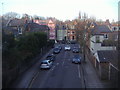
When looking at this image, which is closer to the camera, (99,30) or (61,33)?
(99,30)

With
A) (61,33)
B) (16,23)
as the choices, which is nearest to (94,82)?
(16,23)

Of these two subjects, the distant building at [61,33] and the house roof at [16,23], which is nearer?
the house roof at [16,23]

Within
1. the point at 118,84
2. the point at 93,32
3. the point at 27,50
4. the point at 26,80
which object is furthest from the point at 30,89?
the point at 93,32

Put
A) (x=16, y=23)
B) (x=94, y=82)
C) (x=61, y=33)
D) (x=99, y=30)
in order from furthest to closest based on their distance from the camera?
(x=61, y=33) < (x=16, y=23) < (x=99, y=30) < (x=94, y=82)

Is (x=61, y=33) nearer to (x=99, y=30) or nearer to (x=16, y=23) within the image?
(x=16, y=23)

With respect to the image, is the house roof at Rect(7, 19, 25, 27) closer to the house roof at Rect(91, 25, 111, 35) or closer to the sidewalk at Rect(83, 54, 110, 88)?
the house roof at Rect(91, 25, 111, 35)

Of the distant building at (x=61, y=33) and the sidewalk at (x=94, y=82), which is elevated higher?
the distant building at (x=61, y=33)

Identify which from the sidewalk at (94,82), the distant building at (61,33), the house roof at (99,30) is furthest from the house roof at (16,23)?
the distant building at (61,33)

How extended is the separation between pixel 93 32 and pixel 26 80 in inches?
882

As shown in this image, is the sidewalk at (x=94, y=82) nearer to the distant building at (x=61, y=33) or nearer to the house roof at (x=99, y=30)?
the house roof at (x=99, y=30)

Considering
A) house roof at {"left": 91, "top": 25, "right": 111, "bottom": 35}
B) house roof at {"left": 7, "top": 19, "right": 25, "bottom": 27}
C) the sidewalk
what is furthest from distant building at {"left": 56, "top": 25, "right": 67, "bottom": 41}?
the sidewalk

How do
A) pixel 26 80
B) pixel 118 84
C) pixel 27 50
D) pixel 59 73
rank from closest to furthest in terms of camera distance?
pixel 118 84, pixel 26 80, pixel 59 73, pixel 27 50

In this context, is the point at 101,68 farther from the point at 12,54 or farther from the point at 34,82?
the point at 12,54

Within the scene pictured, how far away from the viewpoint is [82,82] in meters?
19.6
